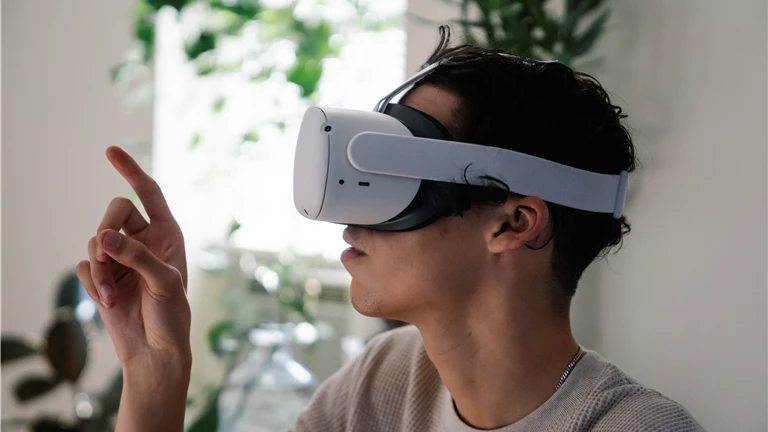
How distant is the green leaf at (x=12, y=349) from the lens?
167 centimetres

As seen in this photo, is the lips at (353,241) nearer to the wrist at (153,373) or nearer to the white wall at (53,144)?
the wrist at (153,373)

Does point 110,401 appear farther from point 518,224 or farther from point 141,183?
point 518,224

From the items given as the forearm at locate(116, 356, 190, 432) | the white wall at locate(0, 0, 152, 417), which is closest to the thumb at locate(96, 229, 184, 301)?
the forearm at locate(116, 356, 190, 432)

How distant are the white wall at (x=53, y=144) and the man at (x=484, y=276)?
141 cm

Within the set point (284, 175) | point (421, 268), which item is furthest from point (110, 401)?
point (421, 268)

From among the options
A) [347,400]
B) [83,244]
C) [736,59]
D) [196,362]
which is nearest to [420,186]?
[347,400]

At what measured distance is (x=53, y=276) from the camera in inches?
93.7

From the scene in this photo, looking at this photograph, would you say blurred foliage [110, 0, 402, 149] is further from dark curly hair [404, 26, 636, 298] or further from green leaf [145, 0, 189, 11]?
dark curly hair [404, 26, 636, 298]

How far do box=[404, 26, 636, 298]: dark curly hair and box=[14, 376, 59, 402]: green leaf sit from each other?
121 centimetres

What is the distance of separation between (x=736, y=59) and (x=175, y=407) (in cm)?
114

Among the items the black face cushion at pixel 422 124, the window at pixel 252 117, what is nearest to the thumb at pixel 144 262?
the black face cushion at pixel 422 124

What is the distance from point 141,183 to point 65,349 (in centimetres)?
88

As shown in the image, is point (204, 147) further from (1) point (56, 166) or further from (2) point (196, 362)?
(2) point (196, 362)

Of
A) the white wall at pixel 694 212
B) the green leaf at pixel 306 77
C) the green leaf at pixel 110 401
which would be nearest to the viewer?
the white wall at pixel 694 212
